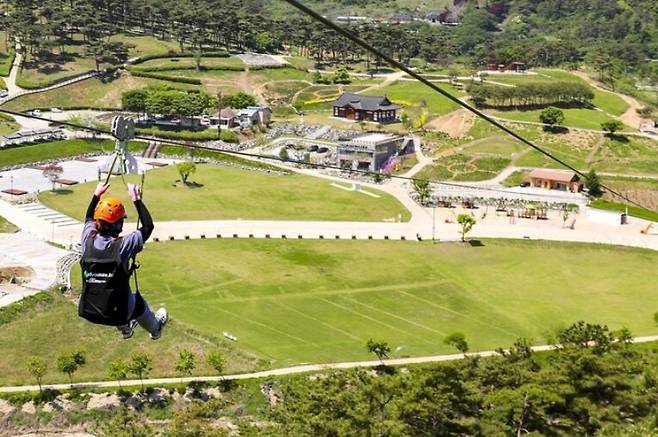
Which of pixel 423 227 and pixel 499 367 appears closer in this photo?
pixel 499 367

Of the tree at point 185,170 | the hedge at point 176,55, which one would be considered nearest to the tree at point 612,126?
the tree at point 185,170

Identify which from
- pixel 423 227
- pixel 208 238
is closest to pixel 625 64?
pixel 423 227

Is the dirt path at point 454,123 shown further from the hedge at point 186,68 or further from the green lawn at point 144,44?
the green lawn at point 144,44

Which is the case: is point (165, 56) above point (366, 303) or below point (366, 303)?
above

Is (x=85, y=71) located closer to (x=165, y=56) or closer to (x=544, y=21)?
(x=165, y=56)

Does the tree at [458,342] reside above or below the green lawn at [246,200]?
above

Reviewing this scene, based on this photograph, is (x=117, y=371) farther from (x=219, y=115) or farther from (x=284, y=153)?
(x=219, y=115)
